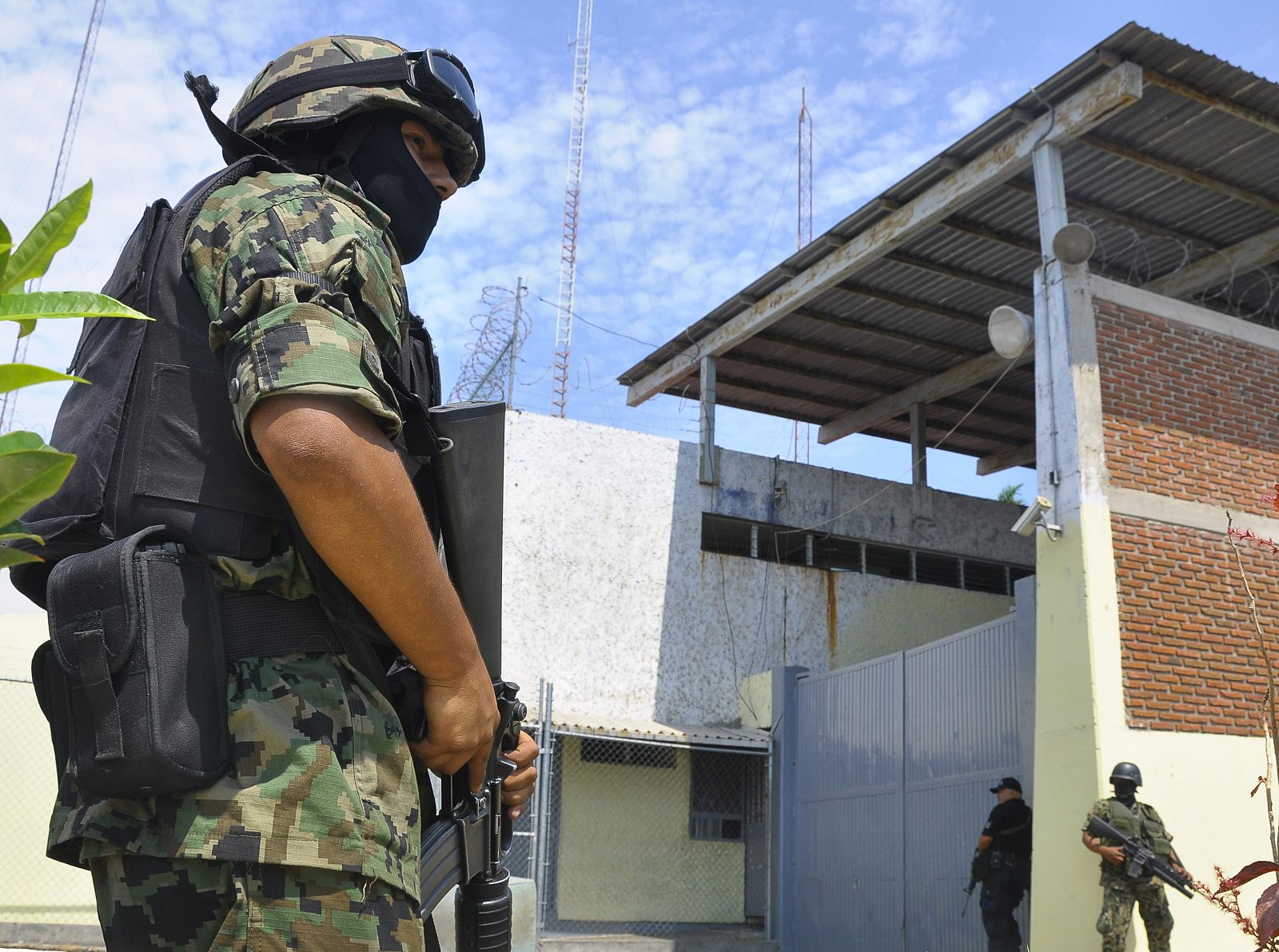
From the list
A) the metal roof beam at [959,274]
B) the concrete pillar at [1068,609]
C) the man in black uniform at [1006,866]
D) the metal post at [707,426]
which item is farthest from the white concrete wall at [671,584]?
the concrete pillar at [1068,609]

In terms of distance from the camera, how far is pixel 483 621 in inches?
65.4

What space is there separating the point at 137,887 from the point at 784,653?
40.1 ft

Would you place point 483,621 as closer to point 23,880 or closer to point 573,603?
point 23,880

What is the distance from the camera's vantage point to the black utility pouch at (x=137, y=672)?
3.98 ft

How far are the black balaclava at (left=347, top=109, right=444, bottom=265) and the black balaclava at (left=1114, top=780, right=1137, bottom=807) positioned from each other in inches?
266

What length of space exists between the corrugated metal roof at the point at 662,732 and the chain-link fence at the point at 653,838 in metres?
0.08

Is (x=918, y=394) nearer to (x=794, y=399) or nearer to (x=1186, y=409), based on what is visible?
(x=794, y=399)

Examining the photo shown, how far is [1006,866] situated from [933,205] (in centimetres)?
536

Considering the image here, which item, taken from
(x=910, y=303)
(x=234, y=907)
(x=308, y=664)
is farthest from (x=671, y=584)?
(x=234, y=907)

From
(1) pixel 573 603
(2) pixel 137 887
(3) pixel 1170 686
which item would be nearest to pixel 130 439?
(2) pixel 137 887

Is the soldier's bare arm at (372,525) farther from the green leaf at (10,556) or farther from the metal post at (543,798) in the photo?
the metal post at (543,798)

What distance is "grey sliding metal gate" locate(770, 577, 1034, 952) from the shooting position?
901 cm

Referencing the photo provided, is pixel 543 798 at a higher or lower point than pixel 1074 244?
lower

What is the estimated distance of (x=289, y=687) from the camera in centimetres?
131
